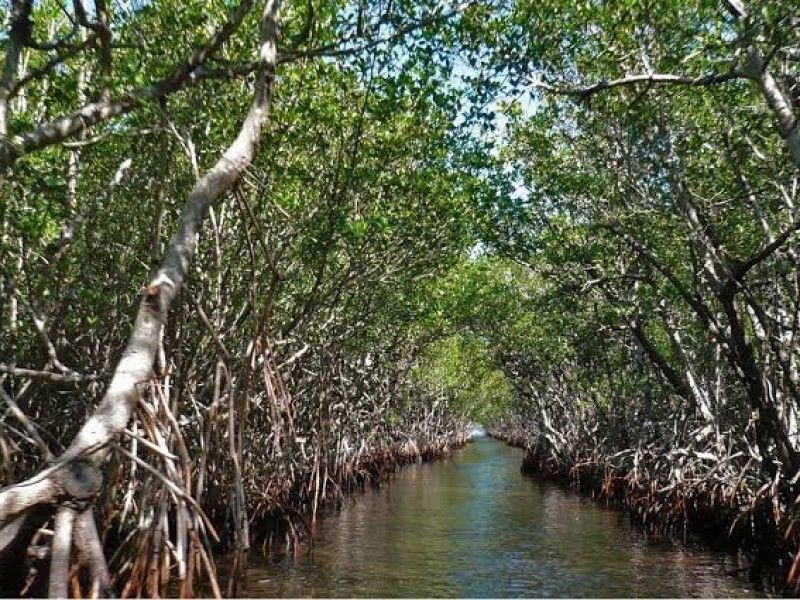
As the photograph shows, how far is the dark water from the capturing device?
988cm

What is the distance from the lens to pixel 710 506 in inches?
516

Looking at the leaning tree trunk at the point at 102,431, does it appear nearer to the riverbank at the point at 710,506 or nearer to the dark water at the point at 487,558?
the dark water at the point at 487,558

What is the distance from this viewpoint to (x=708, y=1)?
7773mm

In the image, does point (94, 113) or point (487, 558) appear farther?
point (487, 558)

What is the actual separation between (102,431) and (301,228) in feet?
19.8

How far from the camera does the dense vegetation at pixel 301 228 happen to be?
6047 millimetres

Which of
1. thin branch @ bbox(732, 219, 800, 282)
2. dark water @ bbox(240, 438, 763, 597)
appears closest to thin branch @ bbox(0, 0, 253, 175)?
thin branch @ bbox(732, 219, 800, 282)

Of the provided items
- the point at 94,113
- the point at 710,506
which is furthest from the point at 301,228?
the point at 710,506

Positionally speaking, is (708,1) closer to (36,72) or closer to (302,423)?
(36,72)

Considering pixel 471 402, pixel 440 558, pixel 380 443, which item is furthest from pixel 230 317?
pixel 471 402

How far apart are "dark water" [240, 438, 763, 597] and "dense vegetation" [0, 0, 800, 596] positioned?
78 centimetres

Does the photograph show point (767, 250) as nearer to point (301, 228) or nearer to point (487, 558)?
point (301, 228)

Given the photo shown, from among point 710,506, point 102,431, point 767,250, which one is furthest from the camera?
point 710,506

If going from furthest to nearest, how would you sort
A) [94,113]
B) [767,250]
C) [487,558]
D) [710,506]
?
[710,506], [487,558], [767,250], [94,113]
